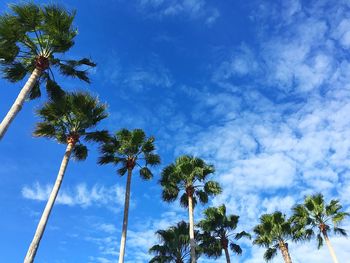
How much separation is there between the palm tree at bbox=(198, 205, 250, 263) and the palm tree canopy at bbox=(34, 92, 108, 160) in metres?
15.1

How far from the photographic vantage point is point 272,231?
3088 cm

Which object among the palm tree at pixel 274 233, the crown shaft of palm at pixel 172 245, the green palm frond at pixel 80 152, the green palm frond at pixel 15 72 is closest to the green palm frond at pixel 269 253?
the palm tree at pixel 274 233

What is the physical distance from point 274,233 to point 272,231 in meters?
0.23

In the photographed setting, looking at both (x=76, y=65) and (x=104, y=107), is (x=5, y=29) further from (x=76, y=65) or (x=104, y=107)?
(x=104, y=107)

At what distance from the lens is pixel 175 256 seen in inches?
1041

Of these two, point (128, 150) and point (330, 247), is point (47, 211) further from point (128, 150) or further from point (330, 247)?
point (330, 247)

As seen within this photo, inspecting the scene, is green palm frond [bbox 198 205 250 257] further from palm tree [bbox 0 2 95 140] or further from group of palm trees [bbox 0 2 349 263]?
palm tree [bbox 0 2 95 140]

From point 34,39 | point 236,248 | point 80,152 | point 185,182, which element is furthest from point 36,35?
point 236,248

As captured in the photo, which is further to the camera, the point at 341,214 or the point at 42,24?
the point at 341,214

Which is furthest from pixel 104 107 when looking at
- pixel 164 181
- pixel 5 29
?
pixel 164 181

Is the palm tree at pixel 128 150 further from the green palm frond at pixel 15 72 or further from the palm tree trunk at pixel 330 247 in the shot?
the palm tree trunk at pixel 330 247

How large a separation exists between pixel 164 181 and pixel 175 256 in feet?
18.7

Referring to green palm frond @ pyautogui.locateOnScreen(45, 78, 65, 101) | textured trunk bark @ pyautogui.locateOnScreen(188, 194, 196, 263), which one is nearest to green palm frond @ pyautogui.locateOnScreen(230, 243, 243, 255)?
textured trunk bark @ pyautogui.locateOnScreen(188, 194, 196, 263)

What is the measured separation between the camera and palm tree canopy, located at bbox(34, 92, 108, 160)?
1839 cm
